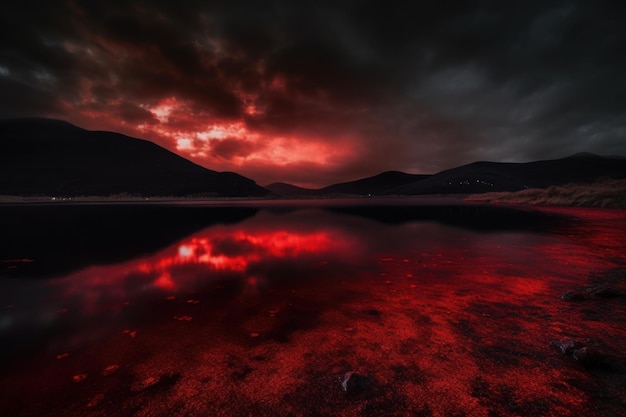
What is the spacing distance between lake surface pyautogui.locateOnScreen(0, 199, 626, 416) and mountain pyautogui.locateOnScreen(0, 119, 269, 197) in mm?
165085

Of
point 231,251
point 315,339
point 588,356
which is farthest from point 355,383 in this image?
point 231,251

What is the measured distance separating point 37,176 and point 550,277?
650 ft

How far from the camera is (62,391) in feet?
13.6

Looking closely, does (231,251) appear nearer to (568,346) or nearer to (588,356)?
(568,346)

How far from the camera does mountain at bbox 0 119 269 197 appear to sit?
13475 centimetres

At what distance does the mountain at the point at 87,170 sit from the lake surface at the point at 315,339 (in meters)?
165

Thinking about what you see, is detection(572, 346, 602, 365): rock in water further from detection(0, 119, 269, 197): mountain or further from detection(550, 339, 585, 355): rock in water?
detection(0, 119, 269, 197): mountain

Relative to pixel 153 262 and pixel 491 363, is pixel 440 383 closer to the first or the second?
pixel 491 363

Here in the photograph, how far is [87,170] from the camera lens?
15262 cm

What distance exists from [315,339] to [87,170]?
199 metres

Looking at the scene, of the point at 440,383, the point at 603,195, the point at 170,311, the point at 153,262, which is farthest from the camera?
the point at 603,195

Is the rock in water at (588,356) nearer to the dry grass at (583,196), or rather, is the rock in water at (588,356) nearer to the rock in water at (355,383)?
the rock in water at (355,383)

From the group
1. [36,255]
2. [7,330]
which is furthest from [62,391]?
[36,255]

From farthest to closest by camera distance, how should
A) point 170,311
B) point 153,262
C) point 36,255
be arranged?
1. point 36,255
2. point 153,262
3. point 170,311
